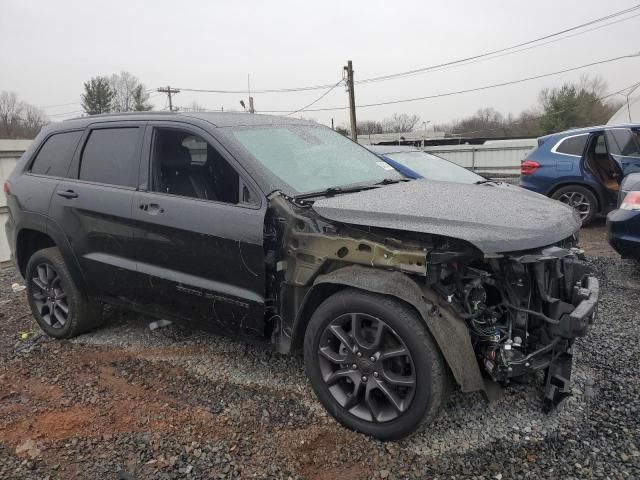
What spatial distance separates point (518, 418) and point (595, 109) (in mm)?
48360

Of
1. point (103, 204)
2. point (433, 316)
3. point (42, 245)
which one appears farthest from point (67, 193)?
point (433, 316)

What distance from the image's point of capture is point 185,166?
144 inches

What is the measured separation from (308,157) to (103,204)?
62.8 inches

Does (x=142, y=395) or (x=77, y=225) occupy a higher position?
(x=77, y=225)

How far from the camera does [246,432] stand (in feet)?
9.39

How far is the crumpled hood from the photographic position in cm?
245

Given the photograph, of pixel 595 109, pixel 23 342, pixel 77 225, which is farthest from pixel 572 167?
pixel 595 109

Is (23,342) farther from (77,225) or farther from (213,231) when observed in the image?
(213,231)

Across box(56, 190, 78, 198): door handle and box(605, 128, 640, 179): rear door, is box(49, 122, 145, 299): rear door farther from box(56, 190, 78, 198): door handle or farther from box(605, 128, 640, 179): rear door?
box(605, 128, 640, 179): rear door

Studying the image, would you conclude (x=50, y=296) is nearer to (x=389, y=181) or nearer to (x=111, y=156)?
(x=111, y=156)

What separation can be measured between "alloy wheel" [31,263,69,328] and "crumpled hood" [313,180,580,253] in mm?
2756

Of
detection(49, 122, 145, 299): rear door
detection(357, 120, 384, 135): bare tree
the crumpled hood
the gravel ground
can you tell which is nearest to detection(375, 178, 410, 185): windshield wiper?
the crumpled hood

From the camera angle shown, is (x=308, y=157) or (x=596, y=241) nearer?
(x=308, y=157)

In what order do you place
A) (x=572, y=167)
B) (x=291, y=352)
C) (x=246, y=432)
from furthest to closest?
(x=572, y=167), (x=291, y=352), (x=246, y=432)
